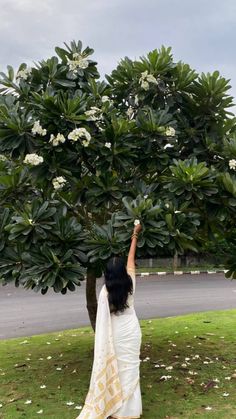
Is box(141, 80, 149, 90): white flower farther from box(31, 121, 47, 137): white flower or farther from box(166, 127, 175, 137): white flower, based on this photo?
box(31, 121, 47, 137): white flower

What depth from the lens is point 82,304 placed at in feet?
44.0

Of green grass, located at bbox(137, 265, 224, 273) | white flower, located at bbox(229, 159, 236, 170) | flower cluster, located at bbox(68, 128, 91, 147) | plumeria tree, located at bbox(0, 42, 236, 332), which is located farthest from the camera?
green grass, located at bbox(137, 265, 224, 273)

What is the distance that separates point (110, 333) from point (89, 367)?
89.1 inches

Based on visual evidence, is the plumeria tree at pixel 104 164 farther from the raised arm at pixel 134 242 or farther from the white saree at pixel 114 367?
the white saree at pixel 114 367

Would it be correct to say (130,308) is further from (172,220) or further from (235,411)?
(235,411)

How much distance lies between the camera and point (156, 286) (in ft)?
55.6

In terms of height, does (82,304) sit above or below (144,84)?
below

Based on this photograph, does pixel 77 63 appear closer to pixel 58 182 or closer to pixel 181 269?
pixel 58 182

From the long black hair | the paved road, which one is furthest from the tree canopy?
the paved road

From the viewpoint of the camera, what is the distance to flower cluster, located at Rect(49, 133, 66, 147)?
4.72 meters

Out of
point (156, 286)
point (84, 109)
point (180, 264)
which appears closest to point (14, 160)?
point (84, 109)

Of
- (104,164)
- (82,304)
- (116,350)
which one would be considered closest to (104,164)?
(104,164)

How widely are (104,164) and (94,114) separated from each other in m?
0.49

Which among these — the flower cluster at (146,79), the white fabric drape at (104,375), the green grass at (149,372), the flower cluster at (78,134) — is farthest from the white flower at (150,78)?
the green grass at (149,372)
